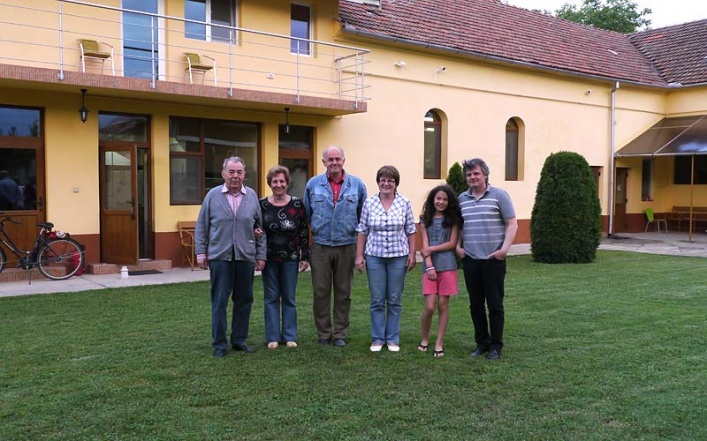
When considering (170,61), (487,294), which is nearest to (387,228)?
(487,294)

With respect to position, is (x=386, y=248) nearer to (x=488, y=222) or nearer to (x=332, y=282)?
(x=332, y=282)

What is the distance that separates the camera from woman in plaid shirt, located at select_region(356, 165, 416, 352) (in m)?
5.82

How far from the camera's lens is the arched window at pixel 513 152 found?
17.7 m

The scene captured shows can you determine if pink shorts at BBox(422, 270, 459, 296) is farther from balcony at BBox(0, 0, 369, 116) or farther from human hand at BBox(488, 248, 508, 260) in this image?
balcony at BBox(0, 0, 369, 116)

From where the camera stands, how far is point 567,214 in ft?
42.9

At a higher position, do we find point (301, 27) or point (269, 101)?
point (301, 27)

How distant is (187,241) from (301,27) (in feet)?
16.8

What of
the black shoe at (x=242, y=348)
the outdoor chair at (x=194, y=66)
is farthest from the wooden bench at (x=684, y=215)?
the black shoe at (x=242, y=348)

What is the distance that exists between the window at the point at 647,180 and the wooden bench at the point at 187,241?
15842mm

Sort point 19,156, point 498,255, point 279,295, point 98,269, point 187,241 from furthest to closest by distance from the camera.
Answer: point 187,241, point 98,269, point 19,156, point 279,295, point 498,255

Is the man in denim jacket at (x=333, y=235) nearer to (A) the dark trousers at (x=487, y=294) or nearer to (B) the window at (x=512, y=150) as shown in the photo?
(A) the dark trousers at (x=487, y=294)

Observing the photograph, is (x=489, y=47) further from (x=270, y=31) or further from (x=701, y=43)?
(x=701, y=43)

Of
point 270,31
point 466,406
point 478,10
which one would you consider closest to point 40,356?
point 466,406

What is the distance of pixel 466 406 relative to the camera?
452 centimetres
